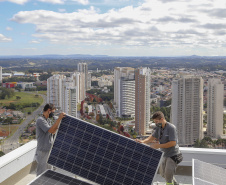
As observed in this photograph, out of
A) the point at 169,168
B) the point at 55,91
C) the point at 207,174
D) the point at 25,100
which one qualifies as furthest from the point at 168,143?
the point at 25,100

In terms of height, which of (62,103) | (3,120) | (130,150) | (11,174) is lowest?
(3,120)

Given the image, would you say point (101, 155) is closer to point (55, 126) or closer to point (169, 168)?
point (55, 126)

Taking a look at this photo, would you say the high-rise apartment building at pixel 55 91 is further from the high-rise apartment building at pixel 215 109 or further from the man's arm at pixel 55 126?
the man's arm at pixel 55 126

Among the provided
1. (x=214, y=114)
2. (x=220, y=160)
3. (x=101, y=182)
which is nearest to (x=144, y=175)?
(x=101, y=182)

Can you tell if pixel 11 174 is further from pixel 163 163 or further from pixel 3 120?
pixel 3 120

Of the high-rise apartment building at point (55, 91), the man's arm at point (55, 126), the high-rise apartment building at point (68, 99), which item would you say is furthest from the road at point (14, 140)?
the man's arm at point (55, 126)

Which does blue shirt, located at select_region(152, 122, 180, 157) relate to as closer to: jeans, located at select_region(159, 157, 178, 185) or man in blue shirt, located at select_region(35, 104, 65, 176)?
jeans, located at select_region(159, 157, 178, 185)
